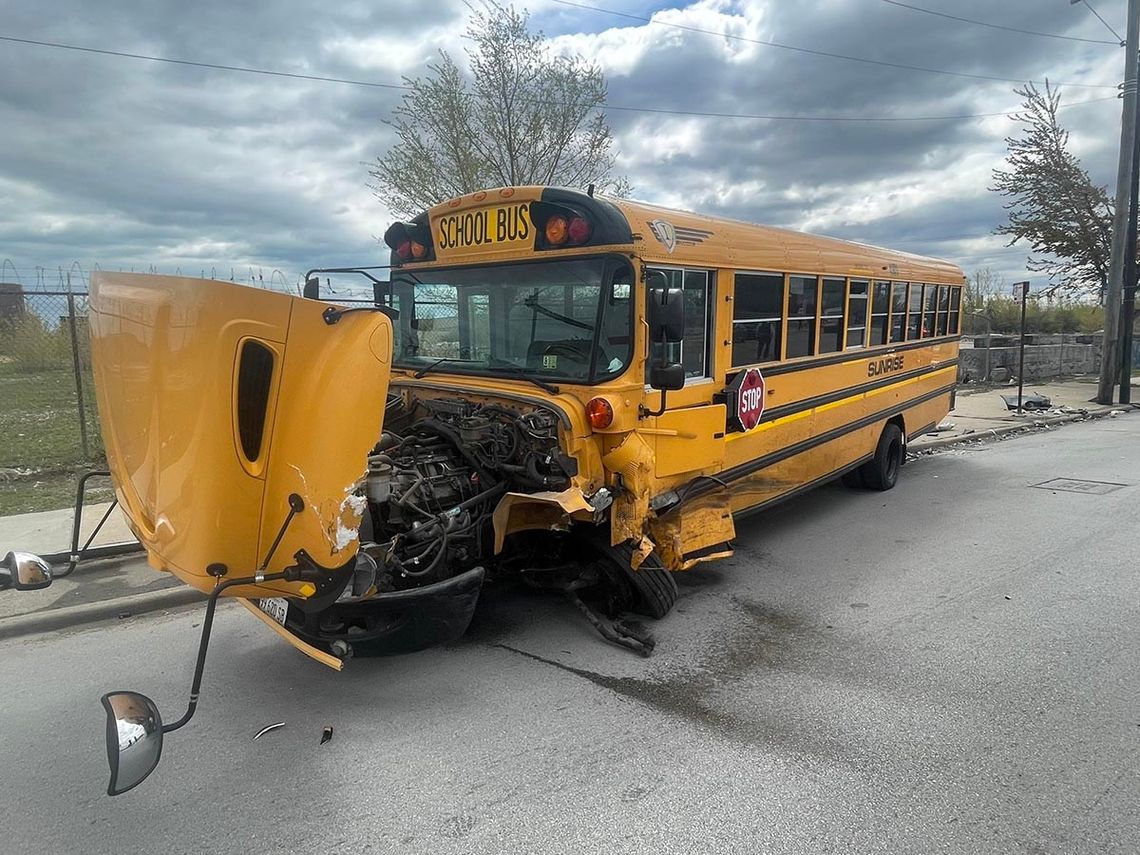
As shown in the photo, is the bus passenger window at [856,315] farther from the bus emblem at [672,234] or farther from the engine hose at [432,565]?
the engine hose at [432,565]

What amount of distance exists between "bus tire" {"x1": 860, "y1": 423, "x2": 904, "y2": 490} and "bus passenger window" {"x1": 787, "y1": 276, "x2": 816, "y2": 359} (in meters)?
2.55

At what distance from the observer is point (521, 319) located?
4418 mm

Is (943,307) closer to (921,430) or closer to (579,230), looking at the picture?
(921,430)

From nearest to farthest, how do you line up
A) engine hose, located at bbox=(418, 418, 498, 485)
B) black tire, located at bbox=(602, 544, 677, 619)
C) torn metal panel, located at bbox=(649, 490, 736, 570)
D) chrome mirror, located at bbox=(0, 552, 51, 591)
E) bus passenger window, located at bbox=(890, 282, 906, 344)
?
chrome mirror, located at bbox=(0, 552, 51, 591) → engine hose, located at bbox=(418, 418, 498, 485) → black tire, located at bbox=(602, 544, 677, 619) → torn metal panel, located at bbox=(649, 490, 736, 570) → bus passenger window, located at bbox=(890, 282, 906, 344)

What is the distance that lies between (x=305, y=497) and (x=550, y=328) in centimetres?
205

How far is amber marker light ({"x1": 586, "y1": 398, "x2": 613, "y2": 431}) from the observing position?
388 centimetres

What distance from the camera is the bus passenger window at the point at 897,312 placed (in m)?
7.47

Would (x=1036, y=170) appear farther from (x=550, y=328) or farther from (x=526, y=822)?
(x=526, y=822)

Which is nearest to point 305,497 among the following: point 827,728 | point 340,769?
point 340,769

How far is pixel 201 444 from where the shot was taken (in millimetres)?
2553

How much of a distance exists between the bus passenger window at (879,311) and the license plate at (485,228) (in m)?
4.24

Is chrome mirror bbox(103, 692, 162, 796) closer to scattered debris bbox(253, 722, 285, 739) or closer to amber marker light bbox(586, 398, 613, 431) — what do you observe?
scattered debris bbox(253, 722, 285, 739)

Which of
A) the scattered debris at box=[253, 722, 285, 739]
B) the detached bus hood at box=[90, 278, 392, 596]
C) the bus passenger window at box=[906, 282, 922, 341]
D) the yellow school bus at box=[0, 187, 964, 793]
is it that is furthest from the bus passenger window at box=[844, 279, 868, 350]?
the scattered debris at box=[253, 722, 285, 739]

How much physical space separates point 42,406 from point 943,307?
13.4 meters
